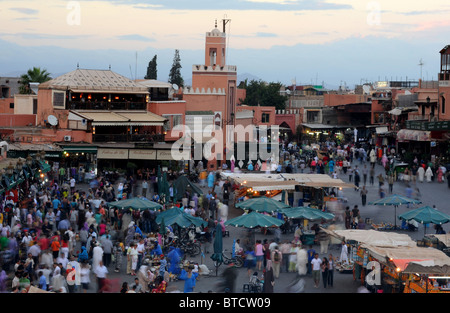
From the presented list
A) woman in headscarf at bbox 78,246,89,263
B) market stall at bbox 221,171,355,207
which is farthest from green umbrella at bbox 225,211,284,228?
market stall at bbox 221,171,355,207

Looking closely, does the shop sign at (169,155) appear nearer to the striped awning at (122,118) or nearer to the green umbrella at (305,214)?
the striped awning at (122,118)

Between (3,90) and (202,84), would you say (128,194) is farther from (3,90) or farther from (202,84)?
(3,90)

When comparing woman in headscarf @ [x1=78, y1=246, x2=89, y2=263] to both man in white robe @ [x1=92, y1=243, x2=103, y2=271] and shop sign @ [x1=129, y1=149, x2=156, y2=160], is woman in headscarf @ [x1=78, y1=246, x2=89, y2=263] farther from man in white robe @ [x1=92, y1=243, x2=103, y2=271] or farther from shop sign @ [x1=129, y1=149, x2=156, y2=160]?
shop sign @ [x1=129, y1=149, x2=156, y2=160]

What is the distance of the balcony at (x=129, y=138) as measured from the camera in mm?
40016

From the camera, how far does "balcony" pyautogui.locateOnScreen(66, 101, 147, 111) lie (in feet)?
136

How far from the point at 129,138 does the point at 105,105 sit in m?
3.33

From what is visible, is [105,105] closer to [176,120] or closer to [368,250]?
[176,120]

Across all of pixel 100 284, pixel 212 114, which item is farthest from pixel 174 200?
pixel 212 114

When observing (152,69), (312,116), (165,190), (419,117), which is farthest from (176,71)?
(165,190)

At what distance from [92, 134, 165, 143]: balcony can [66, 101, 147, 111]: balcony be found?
274 centimetres

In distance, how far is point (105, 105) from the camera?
140 feet

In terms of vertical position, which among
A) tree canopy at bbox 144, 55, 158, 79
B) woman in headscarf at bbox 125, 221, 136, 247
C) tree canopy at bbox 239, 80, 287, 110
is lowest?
woman in headscarf at bbox 125, 221, 136, 247

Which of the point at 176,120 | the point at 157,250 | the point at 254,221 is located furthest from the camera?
the point at 176,120

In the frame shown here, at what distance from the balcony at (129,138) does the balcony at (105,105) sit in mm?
2739
